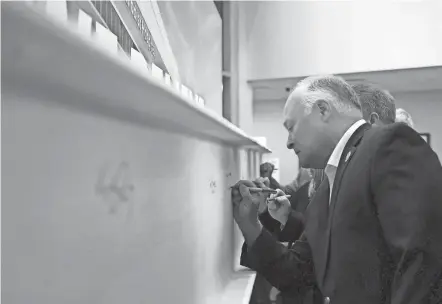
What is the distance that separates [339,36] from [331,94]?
6.33ft

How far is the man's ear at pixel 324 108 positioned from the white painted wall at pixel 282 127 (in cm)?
297

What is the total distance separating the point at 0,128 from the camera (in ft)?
1.12

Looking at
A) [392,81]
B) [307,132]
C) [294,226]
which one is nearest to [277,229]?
[294,226]

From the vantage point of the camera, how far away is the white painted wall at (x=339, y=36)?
8.36ft

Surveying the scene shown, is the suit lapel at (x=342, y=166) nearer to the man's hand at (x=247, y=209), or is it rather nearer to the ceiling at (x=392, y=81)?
the man's hand at (x=247, y=209)

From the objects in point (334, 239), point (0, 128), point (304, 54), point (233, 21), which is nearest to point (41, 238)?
point (0, 128)

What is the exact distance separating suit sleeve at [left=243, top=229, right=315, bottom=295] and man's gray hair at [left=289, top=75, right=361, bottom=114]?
1.74ft

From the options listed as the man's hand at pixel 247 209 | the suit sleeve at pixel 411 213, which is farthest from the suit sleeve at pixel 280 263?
the suit sleeve at pixel 411 213

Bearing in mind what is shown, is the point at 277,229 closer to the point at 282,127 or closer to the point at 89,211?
the point at 89,211

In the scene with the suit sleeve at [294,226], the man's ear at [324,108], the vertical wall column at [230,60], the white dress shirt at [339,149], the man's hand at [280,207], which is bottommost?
the suit sleeve at [294,226]

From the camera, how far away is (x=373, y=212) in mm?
784

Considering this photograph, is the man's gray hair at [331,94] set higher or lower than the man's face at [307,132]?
higher

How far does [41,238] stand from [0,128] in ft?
0.47
